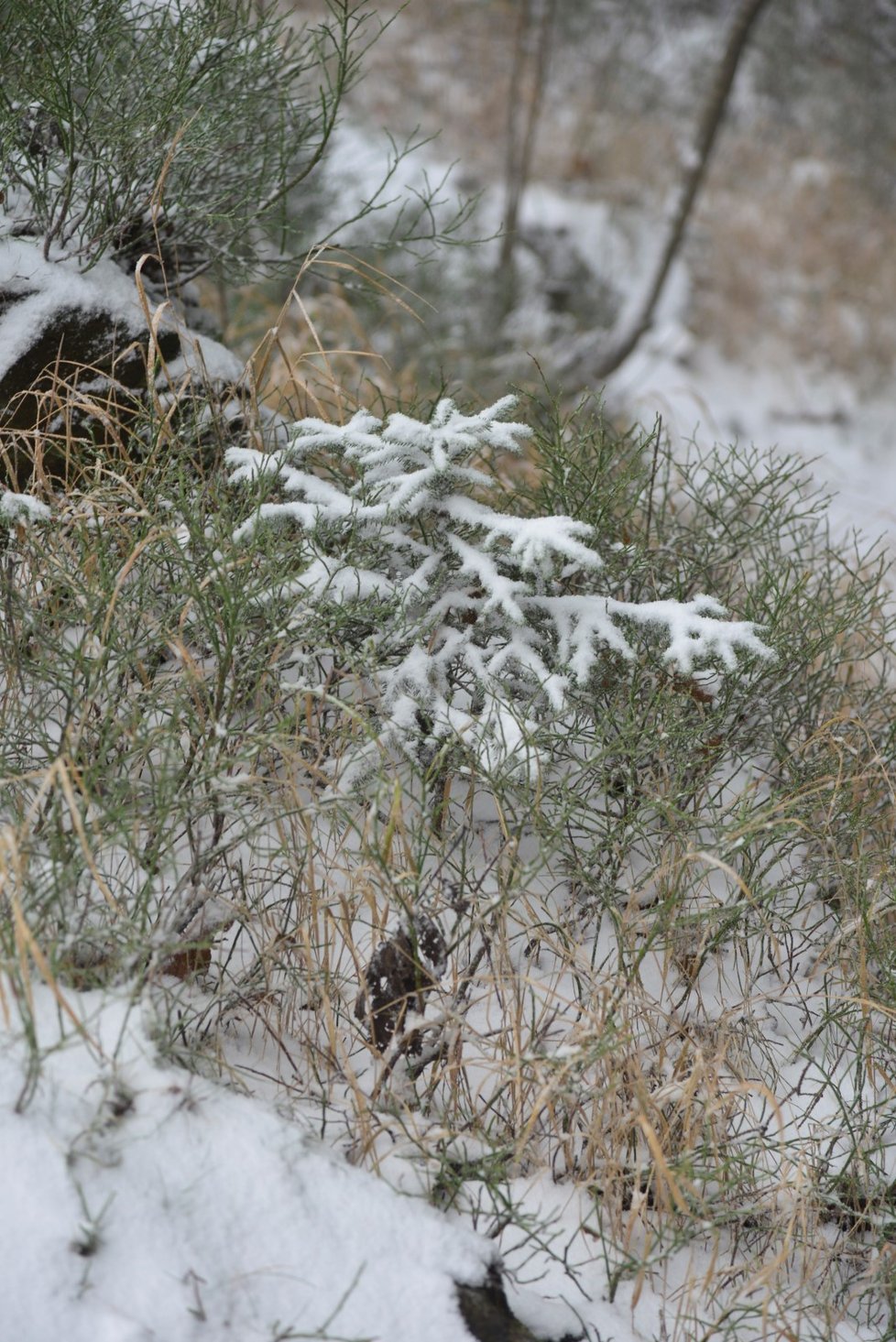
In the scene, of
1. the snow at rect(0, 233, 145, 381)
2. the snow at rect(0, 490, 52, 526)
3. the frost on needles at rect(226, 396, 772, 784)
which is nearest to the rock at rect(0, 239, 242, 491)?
the snow at rect(0, 233, 145, 381)

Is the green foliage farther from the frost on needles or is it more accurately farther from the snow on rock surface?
A: the snow on rock surface

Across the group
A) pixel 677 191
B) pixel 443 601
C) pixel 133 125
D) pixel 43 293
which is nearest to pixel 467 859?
pixel 443 601

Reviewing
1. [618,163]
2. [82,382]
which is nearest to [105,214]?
[82,382]

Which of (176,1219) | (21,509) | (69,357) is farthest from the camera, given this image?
(69,357)

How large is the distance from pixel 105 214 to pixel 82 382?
43 cm

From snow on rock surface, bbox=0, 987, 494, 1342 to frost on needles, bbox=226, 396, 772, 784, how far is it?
0.62 m

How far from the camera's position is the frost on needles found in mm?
1980

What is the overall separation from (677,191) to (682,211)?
2.92 meters

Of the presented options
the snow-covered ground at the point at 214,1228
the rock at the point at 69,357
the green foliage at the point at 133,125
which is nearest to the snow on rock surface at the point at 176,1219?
the snow-covered ground at the point at 214,1228

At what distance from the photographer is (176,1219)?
1470 millimetres

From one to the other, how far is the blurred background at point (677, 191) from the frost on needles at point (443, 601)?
5095mm

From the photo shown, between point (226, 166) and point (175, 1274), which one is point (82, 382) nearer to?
point (226, 166)

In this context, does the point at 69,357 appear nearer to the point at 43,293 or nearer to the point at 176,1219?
the point at 43,293

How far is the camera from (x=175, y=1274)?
144 centimetres
